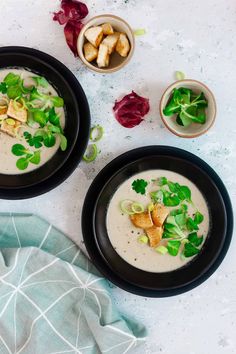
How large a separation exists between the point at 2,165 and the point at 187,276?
0.52m

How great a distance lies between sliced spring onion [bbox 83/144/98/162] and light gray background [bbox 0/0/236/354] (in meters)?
0.02

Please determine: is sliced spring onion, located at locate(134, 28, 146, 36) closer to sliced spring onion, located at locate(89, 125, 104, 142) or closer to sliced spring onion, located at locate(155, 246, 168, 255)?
sliced spring onion, located at locate(89, 125, 104, 142)

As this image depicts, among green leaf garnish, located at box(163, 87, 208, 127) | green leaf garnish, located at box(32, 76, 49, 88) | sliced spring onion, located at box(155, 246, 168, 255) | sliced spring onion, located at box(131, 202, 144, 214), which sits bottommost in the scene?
sliced spring onion, located at box(155, 246, 168, 255)

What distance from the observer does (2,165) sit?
1.33 m

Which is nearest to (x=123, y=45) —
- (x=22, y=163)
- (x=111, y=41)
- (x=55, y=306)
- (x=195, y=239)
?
(x=111, y=41)

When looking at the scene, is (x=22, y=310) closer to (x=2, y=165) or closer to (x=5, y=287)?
(x=5, y=287)

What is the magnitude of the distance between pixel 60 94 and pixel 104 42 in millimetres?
162

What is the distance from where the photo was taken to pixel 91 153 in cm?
137

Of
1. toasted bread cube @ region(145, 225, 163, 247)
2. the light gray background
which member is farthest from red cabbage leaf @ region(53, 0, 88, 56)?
toasted bread cube @ region(145, 225, 163, 247)

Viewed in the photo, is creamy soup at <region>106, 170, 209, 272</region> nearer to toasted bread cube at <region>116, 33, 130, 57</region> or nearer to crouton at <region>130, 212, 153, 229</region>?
crouton at <region>130, 212, 153, 229</region>

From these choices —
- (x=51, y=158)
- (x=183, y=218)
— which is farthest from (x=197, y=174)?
(x=51, y=158)

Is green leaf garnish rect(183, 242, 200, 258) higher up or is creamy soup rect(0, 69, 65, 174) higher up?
creamy soup rect(0, 69, 65, 174)

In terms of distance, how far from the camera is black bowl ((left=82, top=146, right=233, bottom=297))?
1.31 m

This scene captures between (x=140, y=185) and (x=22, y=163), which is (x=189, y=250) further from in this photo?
(x=22, y=163)
